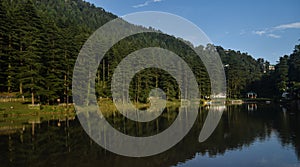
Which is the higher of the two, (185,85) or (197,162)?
(185,85)

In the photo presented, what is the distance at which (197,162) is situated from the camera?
12906 millimetres

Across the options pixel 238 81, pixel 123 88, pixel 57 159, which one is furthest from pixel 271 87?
pixel 57 159

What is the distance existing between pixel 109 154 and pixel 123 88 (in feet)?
104

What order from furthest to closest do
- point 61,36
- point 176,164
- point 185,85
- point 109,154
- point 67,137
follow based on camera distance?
1. point 185,85
2. point 61,36
3. point 67,137
4. point 109,154
5. point 176,164

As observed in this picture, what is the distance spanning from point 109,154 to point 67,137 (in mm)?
5651

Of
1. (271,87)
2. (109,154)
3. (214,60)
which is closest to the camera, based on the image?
(109,154)

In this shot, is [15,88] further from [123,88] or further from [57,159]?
[57,159]

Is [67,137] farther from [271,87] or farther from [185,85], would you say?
[271,87]

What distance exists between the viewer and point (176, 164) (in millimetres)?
12656

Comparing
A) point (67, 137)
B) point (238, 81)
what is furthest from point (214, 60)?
point (67, 137)

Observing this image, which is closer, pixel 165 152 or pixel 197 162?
pixel 197 162

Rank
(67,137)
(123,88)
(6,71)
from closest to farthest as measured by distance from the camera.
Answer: (67,137) → (6,71) → (123,88)

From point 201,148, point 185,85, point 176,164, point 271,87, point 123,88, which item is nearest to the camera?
point 176,164

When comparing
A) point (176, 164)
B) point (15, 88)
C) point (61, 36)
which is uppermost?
point (61, 36)
